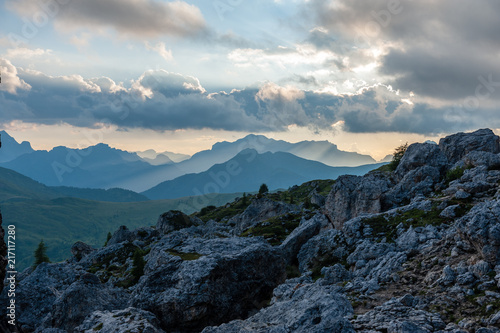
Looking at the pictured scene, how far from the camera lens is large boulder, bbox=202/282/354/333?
68.6ft

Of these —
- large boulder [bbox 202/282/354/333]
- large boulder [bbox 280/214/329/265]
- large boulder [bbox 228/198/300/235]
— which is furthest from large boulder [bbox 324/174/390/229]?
large boulder [bbox 228/198/300/235]

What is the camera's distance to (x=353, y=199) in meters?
68.6

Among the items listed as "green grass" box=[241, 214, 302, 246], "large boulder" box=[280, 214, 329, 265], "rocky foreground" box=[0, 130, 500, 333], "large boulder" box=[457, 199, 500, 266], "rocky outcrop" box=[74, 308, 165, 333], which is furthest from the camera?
"green grass" box=[241, 214, 302, 246]

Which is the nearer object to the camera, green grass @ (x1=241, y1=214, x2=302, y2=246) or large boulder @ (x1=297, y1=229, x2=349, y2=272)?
large boulder @ (x1=297, y1=229, x2=349, y2=272)

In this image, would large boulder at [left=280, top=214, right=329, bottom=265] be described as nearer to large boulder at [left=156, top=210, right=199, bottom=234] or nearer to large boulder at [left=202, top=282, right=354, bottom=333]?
large boulder at [left=202, top=282, right=354, bottom=333]

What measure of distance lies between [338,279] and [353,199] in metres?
37.7

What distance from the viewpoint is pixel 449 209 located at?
42.1 m

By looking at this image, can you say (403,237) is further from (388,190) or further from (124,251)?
(124,251)

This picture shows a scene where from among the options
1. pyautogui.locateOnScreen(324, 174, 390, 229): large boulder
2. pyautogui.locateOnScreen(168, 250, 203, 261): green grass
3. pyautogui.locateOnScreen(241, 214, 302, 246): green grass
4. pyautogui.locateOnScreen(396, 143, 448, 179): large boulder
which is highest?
pyautogui.locateOnScreen(396, 143, 448, 179): large boulder

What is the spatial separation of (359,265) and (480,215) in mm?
15152

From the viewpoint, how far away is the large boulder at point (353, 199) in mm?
65312

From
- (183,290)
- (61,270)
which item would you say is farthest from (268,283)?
(61,270)

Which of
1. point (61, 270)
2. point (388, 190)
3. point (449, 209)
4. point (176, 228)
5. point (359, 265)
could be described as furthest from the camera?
point (176, 228)

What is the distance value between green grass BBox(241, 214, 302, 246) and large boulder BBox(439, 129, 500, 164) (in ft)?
131
